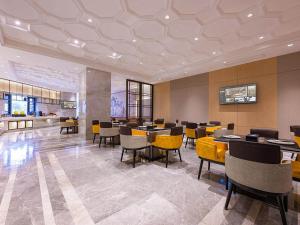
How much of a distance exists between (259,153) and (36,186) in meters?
3.42

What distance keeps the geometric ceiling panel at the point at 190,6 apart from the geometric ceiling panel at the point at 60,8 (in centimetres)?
231

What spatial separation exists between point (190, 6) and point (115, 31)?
2193mm

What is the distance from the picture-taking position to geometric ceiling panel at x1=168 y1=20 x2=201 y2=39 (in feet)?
12.9

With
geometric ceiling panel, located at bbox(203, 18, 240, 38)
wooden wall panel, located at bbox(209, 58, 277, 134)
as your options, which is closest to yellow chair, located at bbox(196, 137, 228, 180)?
geometric ceiling panel, located at bbox(203, 18, 240, 38)

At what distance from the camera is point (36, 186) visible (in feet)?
8.34

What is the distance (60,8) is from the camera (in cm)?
333

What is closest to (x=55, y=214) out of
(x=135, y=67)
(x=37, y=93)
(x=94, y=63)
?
(x=94, y=63)

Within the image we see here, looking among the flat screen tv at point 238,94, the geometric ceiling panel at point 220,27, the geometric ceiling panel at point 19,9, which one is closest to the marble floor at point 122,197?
the geometric ceiling panel at point 19,9

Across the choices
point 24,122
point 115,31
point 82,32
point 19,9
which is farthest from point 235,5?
point 24,122

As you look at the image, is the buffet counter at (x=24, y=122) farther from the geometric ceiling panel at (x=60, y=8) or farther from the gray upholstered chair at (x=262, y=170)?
the gray upholstered chair at (x=262, y=170)

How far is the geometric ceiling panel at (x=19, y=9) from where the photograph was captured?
10.4ft

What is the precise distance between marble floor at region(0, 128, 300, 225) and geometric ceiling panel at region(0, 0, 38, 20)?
3659mm

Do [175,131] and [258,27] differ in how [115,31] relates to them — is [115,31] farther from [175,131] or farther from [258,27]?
[258,27]

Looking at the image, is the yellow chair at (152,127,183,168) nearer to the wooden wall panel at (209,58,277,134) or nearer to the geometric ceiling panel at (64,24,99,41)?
the geometric ceiling panel at (64,24,99,41)
